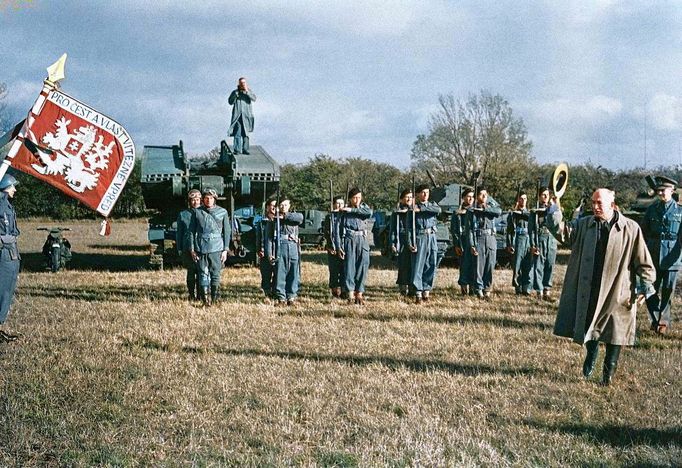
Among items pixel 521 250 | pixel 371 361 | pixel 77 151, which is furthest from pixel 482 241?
pixel 77 151

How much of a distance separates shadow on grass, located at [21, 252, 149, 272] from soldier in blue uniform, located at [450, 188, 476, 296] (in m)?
8.50

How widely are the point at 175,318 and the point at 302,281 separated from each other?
4846 mm

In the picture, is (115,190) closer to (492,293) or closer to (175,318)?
(175,318)

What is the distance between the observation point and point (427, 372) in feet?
20.2

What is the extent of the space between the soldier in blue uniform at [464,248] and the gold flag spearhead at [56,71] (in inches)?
308

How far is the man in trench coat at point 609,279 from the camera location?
5.79 m

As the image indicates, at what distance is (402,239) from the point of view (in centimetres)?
1124

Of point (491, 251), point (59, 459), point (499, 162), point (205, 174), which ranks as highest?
point (499, 162)

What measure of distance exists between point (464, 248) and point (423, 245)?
1.19 meters

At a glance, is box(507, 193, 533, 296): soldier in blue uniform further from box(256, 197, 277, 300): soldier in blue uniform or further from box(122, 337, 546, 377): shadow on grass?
box(122, 337, 546, 377): shadow on grass

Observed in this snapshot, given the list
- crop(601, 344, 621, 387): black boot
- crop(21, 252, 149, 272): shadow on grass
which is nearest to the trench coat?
crop(601, 344, 621, 387): black boot

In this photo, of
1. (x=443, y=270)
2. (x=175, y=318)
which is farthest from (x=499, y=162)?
(x=175, y=318)

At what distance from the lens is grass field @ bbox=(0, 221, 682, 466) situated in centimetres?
430

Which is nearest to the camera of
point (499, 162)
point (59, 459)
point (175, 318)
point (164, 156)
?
point (59, 459)
